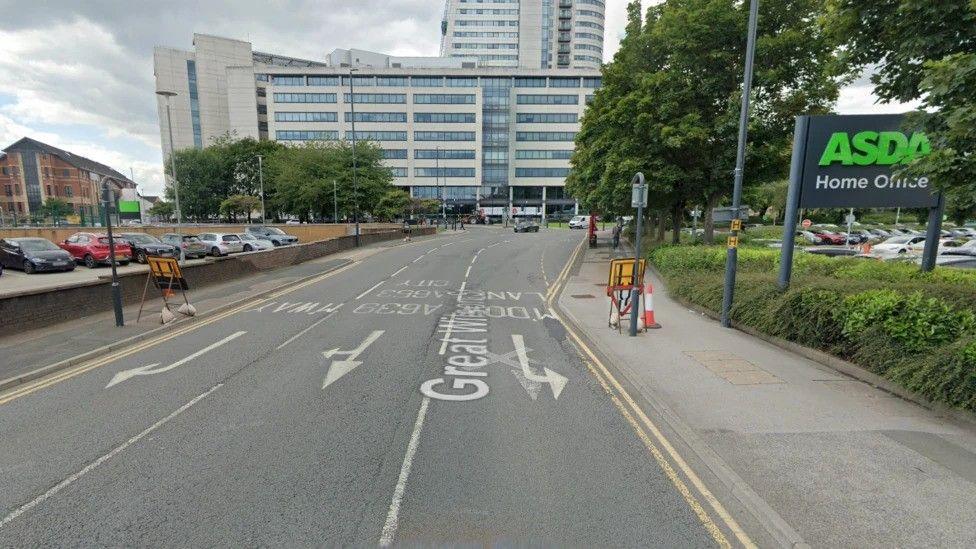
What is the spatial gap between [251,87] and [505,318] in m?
97.5

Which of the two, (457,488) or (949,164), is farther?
(949,164)

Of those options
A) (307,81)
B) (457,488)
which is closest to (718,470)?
(457,488)

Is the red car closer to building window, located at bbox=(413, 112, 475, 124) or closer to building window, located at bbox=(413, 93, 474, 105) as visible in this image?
building window, located at bbox=(413, 112, 475, 124)

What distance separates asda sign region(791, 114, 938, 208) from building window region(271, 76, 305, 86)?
88889 millimetres

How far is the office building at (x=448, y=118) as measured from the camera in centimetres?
8144

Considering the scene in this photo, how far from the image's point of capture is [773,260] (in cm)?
1408

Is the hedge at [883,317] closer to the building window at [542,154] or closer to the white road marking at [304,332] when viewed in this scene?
the white road marking at [304,332]

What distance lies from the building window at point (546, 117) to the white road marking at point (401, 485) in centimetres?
8760

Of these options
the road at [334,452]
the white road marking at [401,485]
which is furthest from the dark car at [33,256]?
the white road marking at [401,485]

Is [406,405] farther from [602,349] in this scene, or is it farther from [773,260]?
[773,260]

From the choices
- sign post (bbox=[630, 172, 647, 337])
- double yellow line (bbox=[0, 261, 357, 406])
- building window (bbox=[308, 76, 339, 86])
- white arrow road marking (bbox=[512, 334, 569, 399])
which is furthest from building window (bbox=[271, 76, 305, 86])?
white arrow road marking (bbox=[512, 334, 569, 399])

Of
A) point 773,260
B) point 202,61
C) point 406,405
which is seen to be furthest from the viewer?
point 202,61

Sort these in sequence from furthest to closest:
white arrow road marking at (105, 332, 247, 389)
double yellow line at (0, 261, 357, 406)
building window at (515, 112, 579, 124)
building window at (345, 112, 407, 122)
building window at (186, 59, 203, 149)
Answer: building window at (186, 59, 203, 149)
building window at (515, 112, 579, 124)
building window at (345, 112, 407, 122)
white arrow road marking at (105, 332, 247, 389)
double yellow line at (0, 261, 357, 406)

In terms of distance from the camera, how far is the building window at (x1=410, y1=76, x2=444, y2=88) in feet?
275
